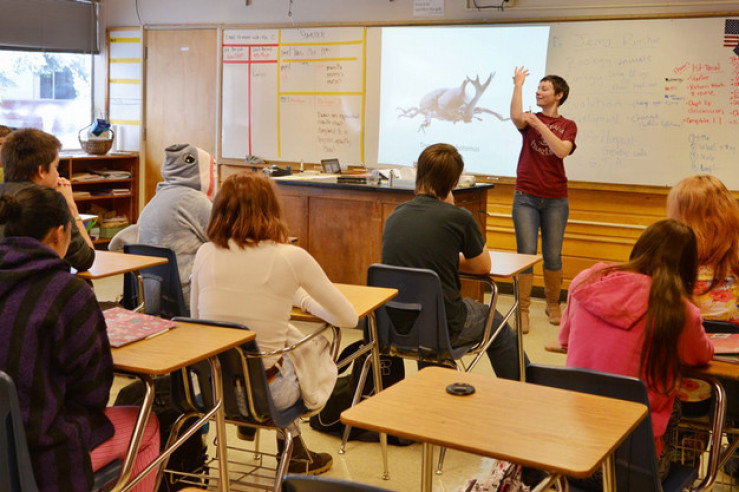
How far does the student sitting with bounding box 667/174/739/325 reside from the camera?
8.87 feet

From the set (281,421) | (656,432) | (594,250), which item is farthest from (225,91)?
(656,432)

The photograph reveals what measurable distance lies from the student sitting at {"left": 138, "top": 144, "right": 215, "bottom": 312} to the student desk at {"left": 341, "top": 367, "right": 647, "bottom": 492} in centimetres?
195

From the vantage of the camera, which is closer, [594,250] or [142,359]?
[142,359]

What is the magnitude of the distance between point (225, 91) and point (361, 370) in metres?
4.69

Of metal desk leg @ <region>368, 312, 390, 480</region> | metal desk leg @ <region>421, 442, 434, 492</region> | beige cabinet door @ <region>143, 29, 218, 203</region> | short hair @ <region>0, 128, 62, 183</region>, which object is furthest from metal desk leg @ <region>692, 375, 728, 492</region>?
beige cabinet door @ <region>143, 29, 218, 203</region>

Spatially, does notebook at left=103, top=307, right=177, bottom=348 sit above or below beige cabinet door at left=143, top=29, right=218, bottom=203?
below

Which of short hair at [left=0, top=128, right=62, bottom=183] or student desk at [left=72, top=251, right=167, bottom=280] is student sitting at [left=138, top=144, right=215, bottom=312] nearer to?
student desk at [left=72, top=251, right=167, bottom=280]

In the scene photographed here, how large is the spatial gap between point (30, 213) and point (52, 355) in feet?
1.18

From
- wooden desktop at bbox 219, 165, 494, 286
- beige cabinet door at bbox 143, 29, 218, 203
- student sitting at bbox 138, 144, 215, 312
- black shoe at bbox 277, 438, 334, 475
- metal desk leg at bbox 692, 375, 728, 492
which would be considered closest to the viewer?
metal desk leg at bbox 692, 375, 728, 492

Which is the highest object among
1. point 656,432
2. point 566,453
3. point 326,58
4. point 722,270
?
point 326,58

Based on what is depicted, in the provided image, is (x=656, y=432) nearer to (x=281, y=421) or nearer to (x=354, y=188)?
(x=281, y=421)

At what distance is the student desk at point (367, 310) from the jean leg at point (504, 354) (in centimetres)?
59

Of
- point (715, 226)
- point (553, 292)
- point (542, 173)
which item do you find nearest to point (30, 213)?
point (715, 226)

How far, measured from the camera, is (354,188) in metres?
5.25
